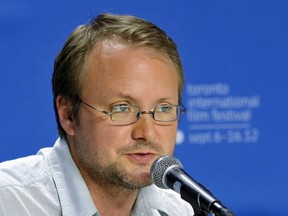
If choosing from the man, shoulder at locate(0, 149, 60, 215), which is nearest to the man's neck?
the man

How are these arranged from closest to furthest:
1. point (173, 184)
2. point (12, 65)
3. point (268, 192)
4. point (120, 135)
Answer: point (173, 184) < point (120, 135) < point (12, 65) < point (268, 192)

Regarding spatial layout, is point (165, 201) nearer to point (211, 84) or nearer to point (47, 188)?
point (47, 188)

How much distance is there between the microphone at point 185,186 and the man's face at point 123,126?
0.61 feet

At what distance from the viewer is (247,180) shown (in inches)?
140

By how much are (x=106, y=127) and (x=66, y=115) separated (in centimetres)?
23

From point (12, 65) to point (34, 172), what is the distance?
104 centimetres

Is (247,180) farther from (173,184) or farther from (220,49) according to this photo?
(173,184)

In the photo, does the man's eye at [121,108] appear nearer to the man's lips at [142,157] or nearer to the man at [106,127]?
the man at [106,127]

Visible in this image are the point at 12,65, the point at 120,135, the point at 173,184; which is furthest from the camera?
the point at 12,65

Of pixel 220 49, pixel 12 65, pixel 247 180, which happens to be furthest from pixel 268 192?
pixel 12 65

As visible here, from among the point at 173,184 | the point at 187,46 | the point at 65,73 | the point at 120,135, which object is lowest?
the point at 173,184

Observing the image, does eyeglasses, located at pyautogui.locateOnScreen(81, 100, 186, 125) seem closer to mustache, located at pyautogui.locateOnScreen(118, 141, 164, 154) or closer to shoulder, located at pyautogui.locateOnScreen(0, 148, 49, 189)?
mustache, located at pyautogui.locateOnScreen(118, 141, 164, 154)

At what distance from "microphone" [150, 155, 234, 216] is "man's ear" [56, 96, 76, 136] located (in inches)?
18.4

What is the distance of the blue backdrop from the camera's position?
3338mm
